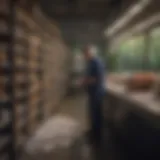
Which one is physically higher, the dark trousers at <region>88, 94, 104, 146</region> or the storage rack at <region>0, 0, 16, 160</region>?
the storage rack at <region>0, 0, 16, 160</region>

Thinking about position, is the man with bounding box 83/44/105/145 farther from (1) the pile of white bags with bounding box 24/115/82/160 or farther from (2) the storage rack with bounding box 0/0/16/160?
(2) the storage rack with bounding box 0/0/16/160

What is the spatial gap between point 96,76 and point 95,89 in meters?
0.14

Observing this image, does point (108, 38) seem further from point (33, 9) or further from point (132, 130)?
point (33, 9)

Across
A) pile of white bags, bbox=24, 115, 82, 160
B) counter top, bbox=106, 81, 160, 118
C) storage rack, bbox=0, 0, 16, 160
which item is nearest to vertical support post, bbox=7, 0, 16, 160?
storage rack, bbox=0, 0, 16, 160

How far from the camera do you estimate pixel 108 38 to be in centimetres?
284

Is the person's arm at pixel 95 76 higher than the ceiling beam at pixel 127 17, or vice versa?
the ceiling beam at pixel 127 17

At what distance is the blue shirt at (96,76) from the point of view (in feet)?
11.9

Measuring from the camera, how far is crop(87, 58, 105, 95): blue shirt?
3.62m

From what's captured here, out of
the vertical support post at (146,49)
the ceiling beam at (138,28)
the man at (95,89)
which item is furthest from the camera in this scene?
the man at (95,89)

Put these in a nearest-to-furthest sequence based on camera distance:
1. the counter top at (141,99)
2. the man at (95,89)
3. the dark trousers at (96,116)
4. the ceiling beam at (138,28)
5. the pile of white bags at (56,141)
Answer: the counter top at (141,99)
the ceiling beam at (138,28)
the pile of white bags at (56,141)
the man at (95,89)
the dark trousers at (96,116)

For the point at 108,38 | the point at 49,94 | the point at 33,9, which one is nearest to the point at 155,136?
the point at 108,38

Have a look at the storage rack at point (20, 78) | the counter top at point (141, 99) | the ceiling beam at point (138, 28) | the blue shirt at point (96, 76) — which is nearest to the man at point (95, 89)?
the blue shirt at point (96, 76)

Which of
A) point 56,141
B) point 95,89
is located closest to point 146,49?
point 95,89

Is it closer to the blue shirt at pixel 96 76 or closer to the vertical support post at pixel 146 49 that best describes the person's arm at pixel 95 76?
the blue shirt at pixel 96 76
